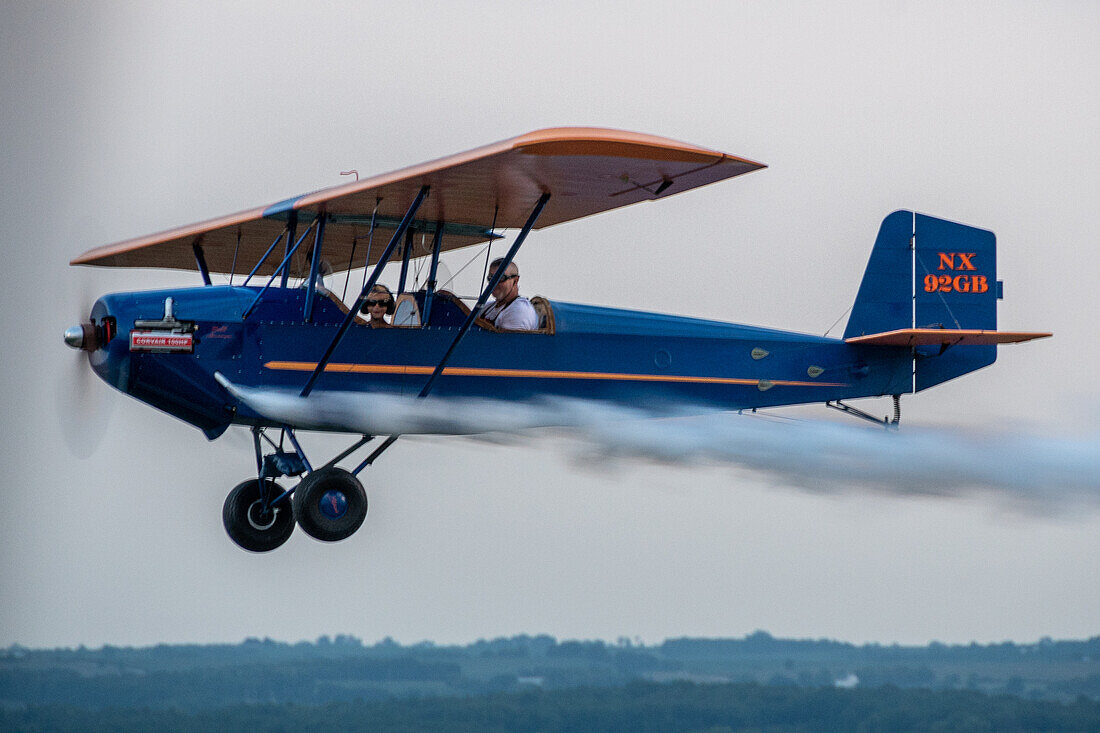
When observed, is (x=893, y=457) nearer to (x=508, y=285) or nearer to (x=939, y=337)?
(x=939, y=337)

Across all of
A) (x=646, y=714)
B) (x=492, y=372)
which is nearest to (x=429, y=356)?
(x=492, y=372)

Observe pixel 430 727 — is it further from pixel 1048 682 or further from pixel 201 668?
pixel 1048 682

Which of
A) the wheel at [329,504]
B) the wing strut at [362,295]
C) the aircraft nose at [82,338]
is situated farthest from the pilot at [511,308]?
the aircraft nose at [82,338]

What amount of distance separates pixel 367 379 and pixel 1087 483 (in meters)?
7.21

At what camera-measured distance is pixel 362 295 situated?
1082cm

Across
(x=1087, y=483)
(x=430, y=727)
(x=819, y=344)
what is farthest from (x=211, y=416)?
(x=430, y=727)

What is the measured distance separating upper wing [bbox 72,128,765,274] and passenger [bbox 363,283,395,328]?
702mm

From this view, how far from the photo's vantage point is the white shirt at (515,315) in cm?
1155

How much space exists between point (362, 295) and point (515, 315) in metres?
1.43

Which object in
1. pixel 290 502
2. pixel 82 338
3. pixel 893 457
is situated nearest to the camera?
pixel 82 338

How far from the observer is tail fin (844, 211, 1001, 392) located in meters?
13.6

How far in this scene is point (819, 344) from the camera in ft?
43.0

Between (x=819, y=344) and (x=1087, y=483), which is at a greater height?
(x=819, y=344)

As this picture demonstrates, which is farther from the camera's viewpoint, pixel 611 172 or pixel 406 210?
pixel 406 210
